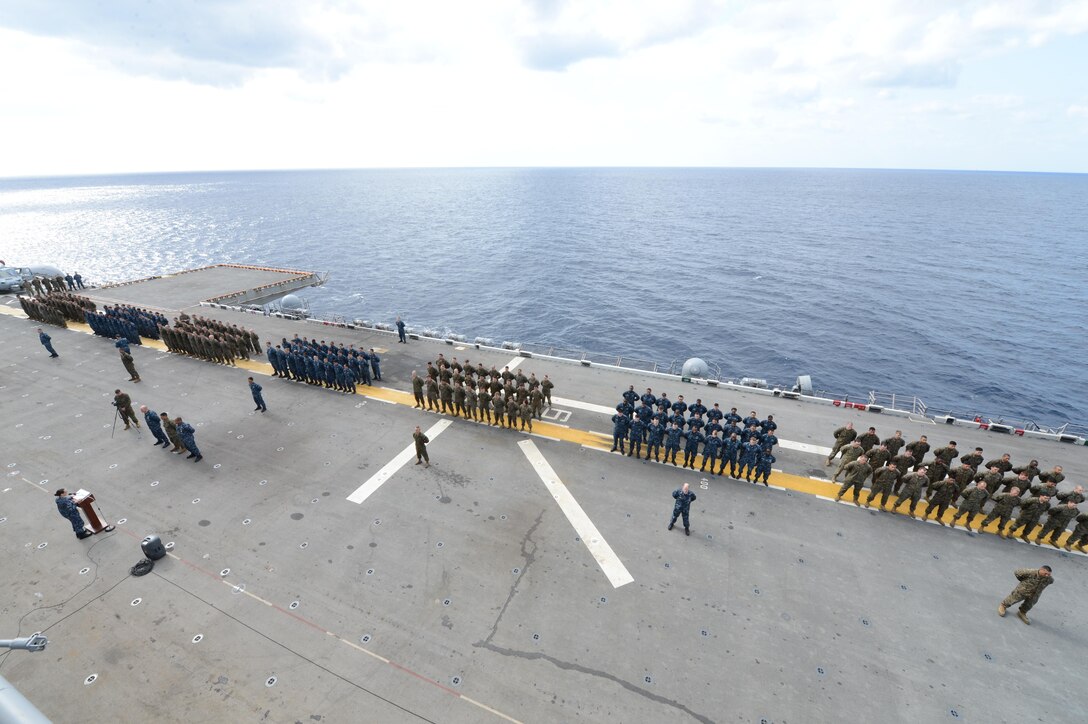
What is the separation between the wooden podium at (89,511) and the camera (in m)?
12.3

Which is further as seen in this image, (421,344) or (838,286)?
(838,286)

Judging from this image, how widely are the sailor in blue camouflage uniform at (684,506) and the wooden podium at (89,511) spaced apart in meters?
16.2

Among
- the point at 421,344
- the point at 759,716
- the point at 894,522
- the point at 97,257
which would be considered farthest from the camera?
the point at 97,257

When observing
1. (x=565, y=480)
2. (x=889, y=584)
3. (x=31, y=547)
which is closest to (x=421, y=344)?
(x=565, y=480)

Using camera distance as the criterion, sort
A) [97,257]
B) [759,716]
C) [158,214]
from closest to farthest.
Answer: [759,716], [97,257], [158,214]

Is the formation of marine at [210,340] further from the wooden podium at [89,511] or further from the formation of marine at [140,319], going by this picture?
the wooden podium at [89,511]

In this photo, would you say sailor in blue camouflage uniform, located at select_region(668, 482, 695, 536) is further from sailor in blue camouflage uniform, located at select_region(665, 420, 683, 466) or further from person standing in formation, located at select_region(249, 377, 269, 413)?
person standing in formation, located at select_region(249, 377, 269, 413)

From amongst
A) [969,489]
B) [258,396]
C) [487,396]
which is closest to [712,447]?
[969,489]

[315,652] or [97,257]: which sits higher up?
[315,652]

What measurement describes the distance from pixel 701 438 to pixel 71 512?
18.6 metres

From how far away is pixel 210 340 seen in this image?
2384 centimetres

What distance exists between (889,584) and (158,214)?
202290mm

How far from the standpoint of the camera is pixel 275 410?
19625 mm

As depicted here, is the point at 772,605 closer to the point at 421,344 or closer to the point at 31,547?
the point at 31,547
